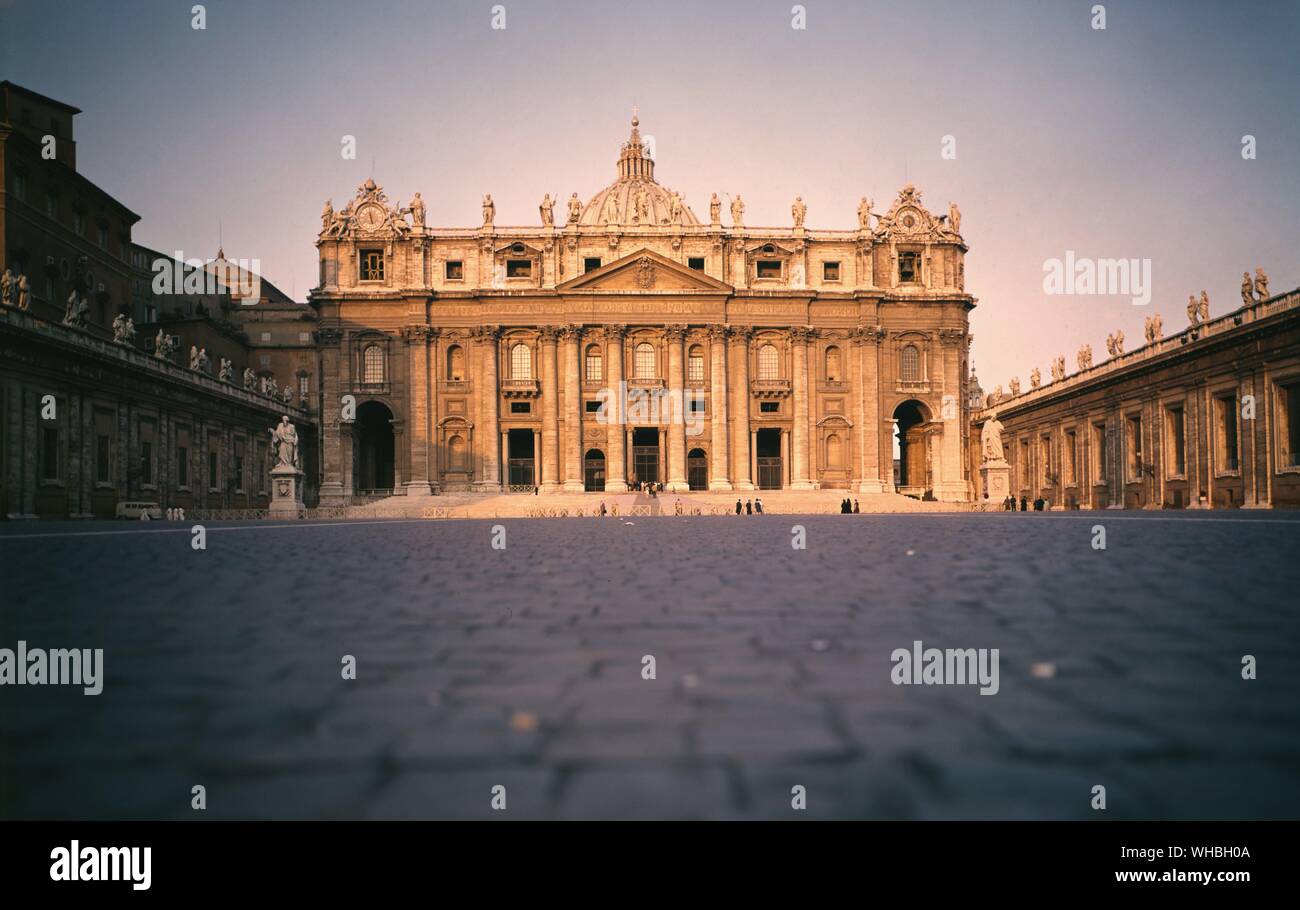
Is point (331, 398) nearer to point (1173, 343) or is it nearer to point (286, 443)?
point (286, 443)

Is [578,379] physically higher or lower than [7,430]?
higher

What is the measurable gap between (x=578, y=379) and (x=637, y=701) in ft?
188

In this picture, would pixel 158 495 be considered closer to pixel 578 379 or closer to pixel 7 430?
pixel 7 430

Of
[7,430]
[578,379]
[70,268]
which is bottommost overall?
[7,430]

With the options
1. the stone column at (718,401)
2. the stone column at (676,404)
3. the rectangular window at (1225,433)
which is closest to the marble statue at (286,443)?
the stone column at (676,404)

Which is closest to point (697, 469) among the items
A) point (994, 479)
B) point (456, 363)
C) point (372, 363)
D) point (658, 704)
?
point (456, 363)

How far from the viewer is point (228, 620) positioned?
269 inches

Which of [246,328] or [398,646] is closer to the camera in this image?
[398,646]

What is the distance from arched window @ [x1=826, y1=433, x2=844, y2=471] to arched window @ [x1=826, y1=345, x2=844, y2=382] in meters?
4.22

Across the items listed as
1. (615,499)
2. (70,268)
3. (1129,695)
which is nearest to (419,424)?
(615,499)

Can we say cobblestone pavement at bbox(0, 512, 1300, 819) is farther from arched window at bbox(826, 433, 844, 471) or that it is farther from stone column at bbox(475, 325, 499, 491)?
arched window at bbox(826, 433, 844, 471)

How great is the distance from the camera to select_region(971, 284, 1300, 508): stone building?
34969 mm
